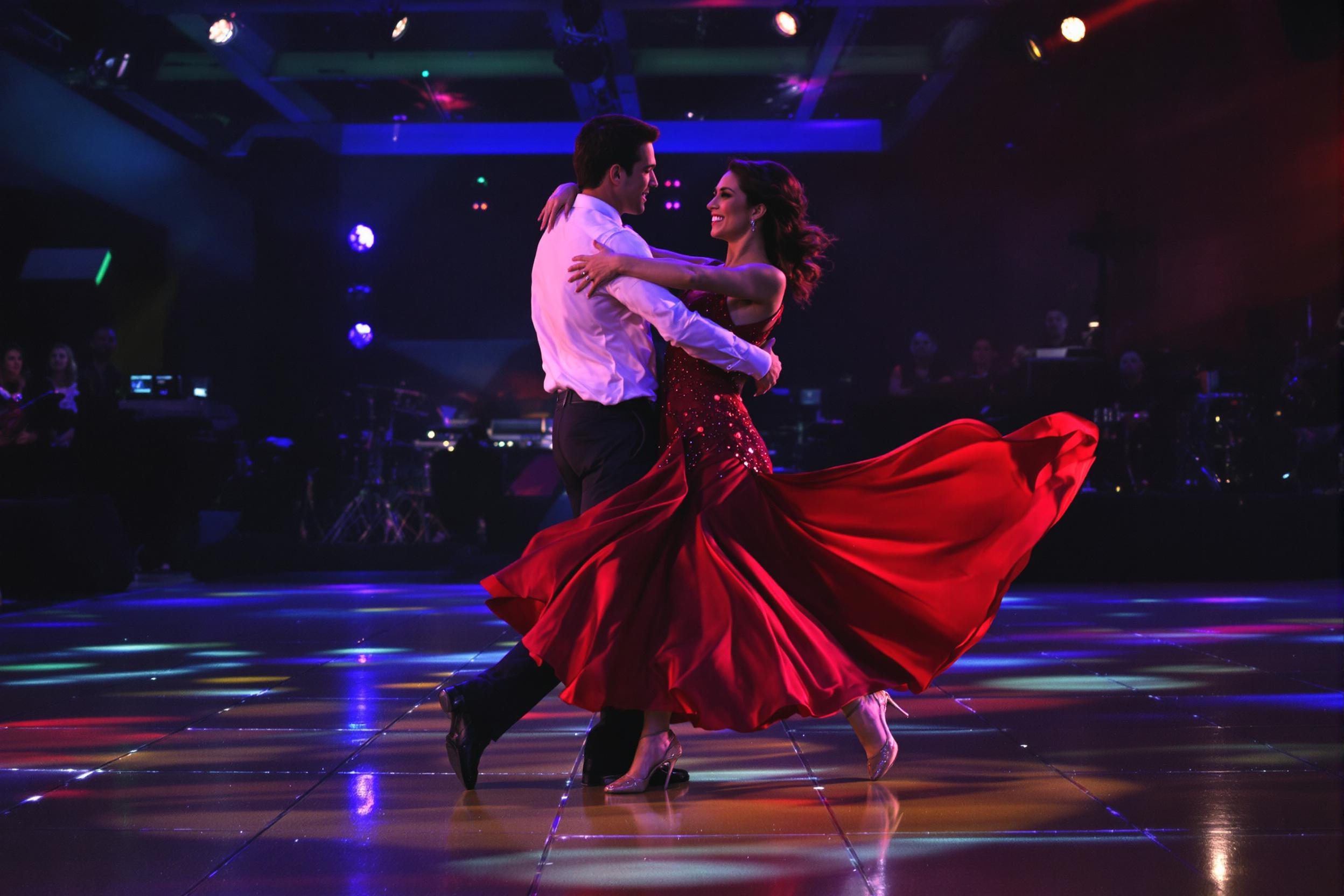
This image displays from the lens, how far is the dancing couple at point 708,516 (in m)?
2.28

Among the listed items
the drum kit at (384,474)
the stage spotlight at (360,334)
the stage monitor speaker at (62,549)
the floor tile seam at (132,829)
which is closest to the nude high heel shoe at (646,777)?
the floor tile seam at (132,829)

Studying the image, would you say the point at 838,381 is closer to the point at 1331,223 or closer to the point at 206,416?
the point at 1331,223

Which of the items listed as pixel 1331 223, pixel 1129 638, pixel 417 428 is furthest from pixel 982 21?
pixel 1129 638

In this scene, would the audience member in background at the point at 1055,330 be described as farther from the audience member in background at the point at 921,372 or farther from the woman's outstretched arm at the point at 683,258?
the woman's outstretched arm at the point at 683,258

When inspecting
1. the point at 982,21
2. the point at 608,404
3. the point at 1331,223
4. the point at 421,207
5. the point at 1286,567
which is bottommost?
the point at 1286,567

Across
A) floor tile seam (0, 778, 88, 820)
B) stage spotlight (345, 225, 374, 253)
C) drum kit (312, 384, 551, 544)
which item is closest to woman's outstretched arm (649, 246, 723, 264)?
floor tile seam (0, 778, 88, 820)

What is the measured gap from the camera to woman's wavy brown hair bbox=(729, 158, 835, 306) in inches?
103

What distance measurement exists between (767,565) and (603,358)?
578 mm

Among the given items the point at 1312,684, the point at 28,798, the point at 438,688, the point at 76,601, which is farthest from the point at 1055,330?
the point at 28,798

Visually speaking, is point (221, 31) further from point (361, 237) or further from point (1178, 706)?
point (1178, 706)

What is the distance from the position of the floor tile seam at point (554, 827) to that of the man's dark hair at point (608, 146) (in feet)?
4.40

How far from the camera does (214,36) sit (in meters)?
9.38

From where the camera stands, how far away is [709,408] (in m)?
2.53

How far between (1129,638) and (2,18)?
8.71m
